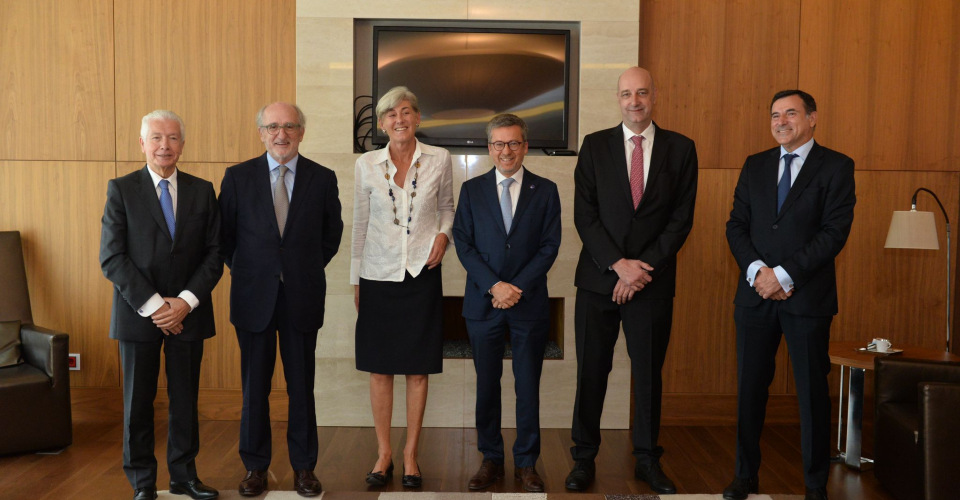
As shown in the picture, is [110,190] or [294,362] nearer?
[110,190]

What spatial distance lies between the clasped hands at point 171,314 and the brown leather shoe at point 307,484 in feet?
2.78

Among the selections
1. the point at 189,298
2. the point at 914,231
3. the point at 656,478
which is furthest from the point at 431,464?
the point at 914,231

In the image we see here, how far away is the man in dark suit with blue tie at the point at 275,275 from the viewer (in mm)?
3236

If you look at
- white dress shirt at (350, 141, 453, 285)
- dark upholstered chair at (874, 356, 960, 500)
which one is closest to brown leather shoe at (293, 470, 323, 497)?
white dress shirt at (350, 141, 453, 285)

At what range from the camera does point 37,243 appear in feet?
15.5

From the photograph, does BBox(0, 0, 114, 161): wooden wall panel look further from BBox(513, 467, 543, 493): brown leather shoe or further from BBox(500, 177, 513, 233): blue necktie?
BBox(513, 467, 543, 493): brown leather shoe

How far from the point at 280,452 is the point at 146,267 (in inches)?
55.1

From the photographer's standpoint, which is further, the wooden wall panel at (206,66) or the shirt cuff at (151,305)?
the wooden wall panel at (206,66)

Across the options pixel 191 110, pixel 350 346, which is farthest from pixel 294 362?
pixel 191 110

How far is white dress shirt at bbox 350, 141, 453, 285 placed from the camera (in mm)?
3406

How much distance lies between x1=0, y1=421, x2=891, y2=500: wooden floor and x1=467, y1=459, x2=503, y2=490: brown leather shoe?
5 cm

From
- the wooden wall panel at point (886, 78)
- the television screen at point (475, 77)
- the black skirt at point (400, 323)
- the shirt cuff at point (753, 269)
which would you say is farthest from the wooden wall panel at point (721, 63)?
the black skirt at point (400, 323)

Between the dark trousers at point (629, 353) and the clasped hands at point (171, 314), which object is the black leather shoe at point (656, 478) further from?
the clasped hands at point (171, 314)

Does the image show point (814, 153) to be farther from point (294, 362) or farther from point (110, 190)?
point (110, 190)
